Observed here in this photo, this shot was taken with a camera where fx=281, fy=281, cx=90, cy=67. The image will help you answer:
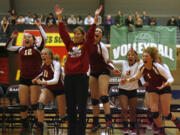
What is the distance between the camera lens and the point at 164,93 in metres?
5.18

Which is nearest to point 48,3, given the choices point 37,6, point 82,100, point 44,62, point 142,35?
point 37,6

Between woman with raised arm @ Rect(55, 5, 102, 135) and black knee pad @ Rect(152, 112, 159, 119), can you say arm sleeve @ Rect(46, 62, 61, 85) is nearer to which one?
woman with raised arm @ Rect(55, 5, 102, 135)

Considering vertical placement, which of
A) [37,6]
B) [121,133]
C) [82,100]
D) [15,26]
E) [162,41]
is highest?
[37,6]

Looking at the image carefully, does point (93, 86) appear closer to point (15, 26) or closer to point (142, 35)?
point (142, 35)

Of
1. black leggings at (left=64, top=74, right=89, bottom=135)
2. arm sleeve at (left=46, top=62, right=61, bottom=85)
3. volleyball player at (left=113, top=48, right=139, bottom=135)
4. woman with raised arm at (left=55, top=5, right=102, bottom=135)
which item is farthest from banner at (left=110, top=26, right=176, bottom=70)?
black leggings at (left=64, top=74, right=89, bottom=135)

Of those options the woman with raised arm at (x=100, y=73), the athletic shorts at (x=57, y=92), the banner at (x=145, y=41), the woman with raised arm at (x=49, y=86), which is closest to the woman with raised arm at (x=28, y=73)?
the woman with raised arm at (x=49, y=86)

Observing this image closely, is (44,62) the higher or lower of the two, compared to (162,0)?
lower

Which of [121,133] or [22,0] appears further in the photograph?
[22,0]

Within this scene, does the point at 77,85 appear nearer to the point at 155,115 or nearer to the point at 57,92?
the point at 57,92

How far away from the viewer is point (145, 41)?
10477 millimetres

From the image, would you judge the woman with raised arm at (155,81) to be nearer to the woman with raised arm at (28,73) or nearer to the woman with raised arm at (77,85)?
the woman with raised arm at (77,85)

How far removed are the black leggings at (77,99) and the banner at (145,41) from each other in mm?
6255

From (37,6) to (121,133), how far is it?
46.1 feet

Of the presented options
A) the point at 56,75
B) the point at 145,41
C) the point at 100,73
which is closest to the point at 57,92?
the point at 56,75
